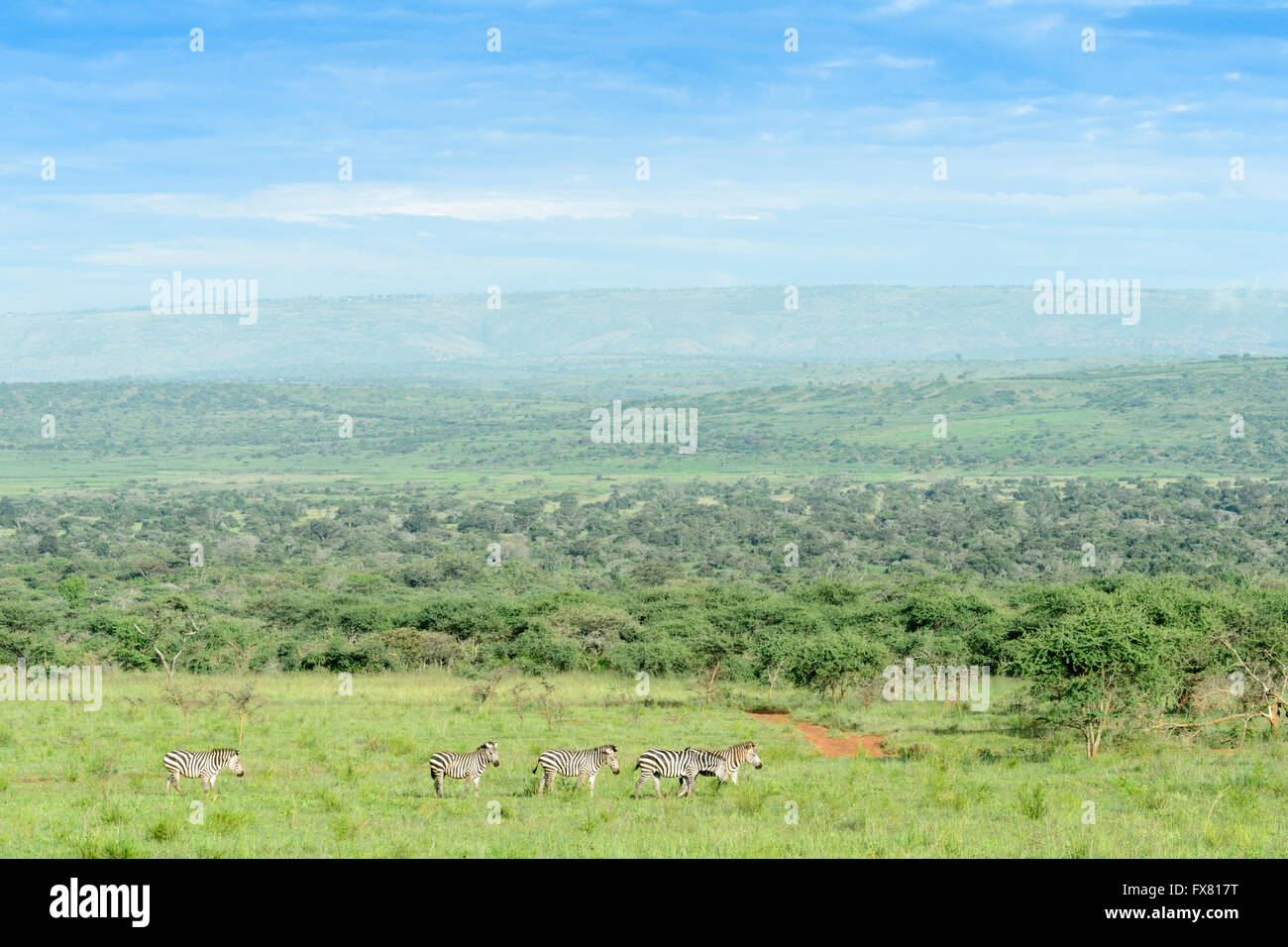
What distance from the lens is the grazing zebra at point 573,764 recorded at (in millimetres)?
16562

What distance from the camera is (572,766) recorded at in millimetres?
16703

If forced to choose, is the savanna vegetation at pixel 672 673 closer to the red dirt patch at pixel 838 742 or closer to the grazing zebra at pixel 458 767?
the grazing zebra at pixel 458 767

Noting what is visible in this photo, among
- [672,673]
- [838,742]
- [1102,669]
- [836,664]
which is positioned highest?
[1102,669]

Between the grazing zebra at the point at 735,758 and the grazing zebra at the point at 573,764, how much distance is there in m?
1.40

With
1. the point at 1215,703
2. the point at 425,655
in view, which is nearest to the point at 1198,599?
the point at 1215,703

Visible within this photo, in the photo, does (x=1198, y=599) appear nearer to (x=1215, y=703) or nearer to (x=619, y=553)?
(x=1215, y=703)

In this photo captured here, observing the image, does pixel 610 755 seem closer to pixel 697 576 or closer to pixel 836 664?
pixel 836 664

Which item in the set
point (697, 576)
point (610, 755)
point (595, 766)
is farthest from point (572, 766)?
point (697, 576)

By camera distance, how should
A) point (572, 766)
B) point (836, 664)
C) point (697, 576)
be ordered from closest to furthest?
1. point (572, 766)
2. point (836, 664)
3. point (697, 576)

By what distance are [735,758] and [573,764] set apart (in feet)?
8.04

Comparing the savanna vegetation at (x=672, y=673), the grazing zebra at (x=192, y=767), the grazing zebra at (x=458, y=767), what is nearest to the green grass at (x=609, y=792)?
the savanna vegetation at (x=672, y=673)

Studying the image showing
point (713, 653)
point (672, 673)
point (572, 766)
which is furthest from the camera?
point (672, 673)

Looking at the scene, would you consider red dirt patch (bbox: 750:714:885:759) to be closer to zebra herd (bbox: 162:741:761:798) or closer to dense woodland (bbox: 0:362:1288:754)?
dense woodland (bbox: 0:362:1288:754)
